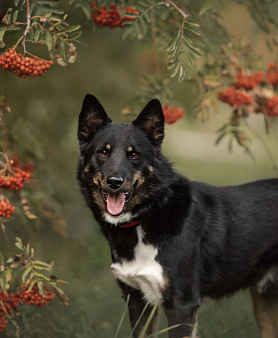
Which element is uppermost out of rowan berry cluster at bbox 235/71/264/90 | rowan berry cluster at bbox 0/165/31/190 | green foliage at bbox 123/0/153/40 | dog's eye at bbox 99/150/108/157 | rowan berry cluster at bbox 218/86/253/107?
green foliage at bbox 123/0/153/40

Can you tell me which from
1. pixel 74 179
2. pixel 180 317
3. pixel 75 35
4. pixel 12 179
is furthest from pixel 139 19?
pixel 74 179

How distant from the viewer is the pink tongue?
3.74 meters

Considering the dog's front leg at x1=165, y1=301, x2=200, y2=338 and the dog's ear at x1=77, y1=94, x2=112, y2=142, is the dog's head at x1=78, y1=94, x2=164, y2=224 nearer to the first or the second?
the dog's ear at x1=77, y1=94, x2=112, y2=142

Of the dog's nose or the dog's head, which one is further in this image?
the dog's head

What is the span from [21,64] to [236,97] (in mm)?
1642

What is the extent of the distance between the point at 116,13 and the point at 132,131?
855 millimetres

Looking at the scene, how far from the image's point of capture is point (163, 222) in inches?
156

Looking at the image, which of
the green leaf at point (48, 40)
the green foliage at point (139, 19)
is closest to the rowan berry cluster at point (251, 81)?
the green foliage at point (139, 19)

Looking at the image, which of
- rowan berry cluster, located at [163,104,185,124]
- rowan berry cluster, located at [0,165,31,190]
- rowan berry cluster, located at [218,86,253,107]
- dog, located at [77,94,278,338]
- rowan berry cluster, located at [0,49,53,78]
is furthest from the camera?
rowan berry cluster, located at [218,86,253,107]

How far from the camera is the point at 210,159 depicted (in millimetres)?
15688

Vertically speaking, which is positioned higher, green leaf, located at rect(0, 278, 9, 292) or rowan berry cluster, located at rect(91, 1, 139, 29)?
rowan berry cluster, located at rect(91, 1, 139, 29)

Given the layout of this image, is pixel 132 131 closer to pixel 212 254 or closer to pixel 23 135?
pixel 212 254

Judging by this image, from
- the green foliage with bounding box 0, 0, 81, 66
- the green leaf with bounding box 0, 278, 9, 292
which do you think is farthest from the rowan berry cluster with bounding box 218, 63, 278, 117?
the green leaf with bounding box 0, 278, 9, 292

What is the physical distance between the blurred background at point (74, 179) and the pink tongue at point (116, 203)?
40.5 inches
